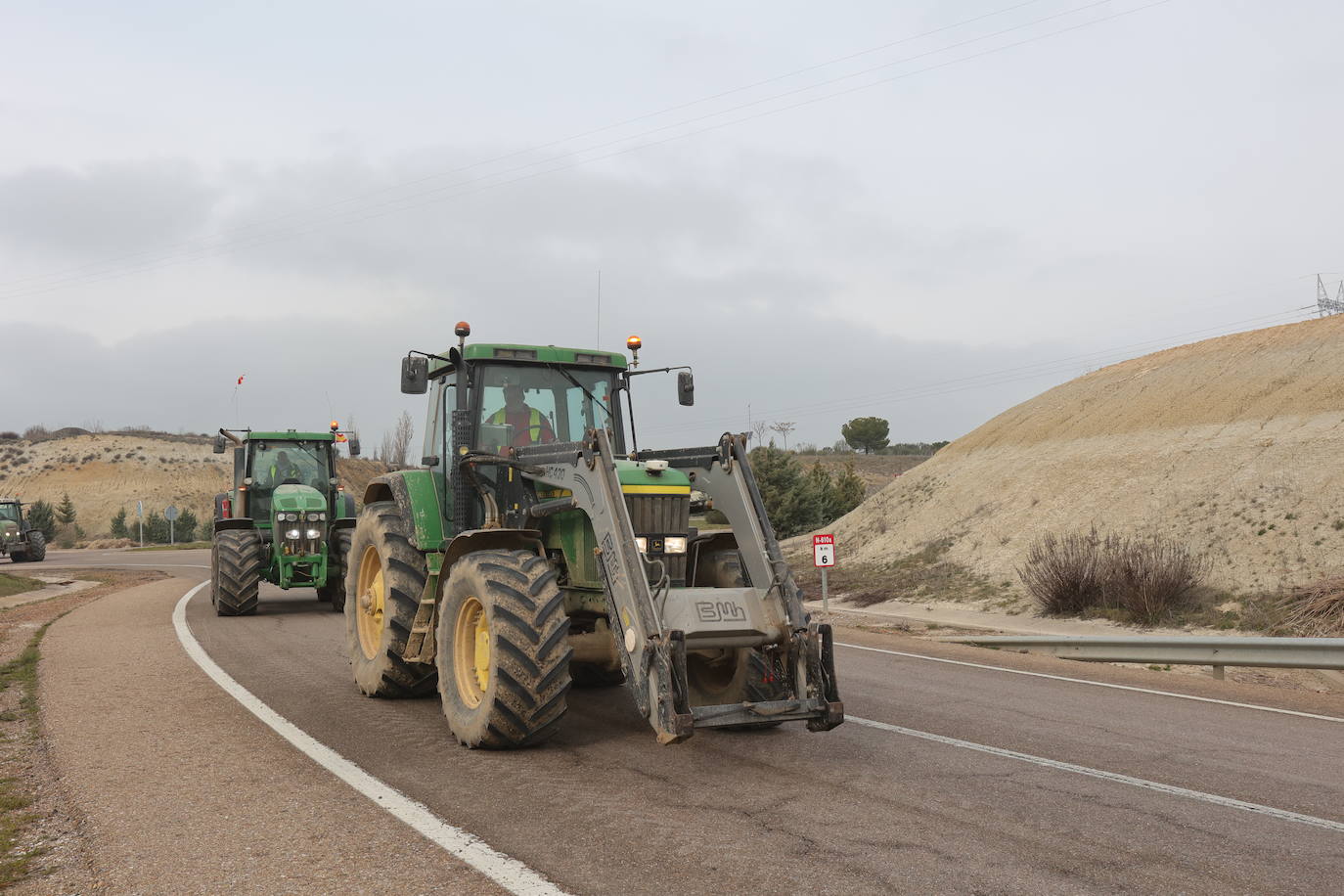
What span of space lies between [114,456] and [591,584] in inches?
3962

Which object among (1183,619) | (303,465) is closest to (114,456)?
(303,465)

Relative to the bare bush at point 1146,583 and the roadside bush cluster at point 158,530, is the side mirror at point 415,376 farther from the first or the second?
the roadside bush cluster at point 158,530

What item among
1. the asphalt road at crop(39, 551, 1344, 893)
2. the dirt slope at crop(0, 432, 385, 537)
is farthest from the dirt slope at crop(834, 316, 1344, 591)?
the dirt slope at crop(0, 432, 385, 537)

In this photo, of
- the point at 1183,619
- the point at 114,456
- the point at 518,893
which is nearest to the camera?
the point at 518,893

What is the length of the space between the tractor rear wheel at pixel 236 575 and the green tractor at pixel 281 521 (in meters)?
0.01

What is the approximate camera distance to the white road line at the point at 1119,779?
17.4 ft

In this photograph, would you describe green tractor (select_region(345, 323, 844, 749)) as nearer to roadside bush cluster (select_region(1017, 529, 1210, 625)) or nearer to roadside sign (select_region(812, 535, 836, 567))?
roadside sign (select_region(812, 535, 836, 567))

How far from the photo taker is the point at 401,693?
27.6 feet

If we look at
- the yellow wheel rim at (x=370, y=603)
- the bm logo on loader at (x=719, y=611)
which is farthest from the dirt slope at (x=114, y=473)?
the bm logo on loader at (x=719, y=611)

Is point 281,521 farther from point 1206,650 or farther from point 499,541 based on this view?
point 1206,650

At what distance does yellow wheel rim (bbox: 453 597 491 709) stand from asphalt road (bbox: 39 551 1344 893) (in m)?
0.38

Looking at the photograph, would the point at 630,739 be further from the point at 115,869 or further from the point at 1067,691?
the point at 1067,691

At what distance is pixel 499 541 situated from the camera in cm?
730

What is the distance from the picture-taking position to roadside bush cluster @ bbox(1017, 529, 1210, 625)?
1711cm
